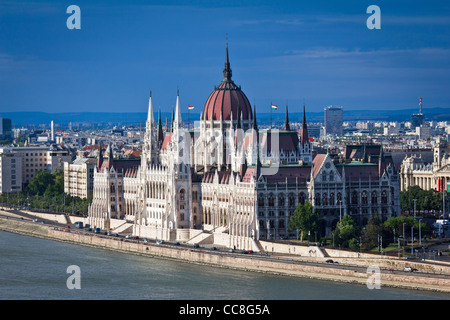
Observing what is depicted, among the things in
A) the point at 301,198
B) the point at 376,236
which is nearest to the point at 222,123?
the point at 301,198

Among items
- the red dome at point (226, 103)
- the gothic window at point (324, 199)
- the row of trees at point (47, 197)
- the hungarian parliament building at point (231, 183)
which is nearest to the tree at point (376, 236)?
the hungarian parliament building at point (231, 183)

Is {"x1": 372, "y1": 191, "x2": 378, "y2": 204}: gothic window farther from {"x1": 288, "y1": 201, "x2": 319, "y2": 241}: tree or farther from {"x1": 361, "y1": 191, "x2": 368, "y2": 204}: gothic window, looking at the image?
{"x1": 288, "y1": 201, "x2": 319, "y2": 241}: tree

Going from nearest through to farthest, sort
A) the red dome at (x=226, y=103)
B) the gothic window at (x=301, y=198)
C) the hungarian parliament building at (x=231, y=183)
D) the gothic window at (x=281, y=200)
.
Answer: the gothic window at (x=281, y=200), the hungarian parliament building at (x=231, y=183), the gothic window at (x=301, y=198), the red dome at (x=226, y=103)

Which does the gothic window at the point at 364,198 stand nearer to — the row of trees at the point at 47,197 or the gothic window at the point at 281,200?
the gothic window at the point at 281,200
